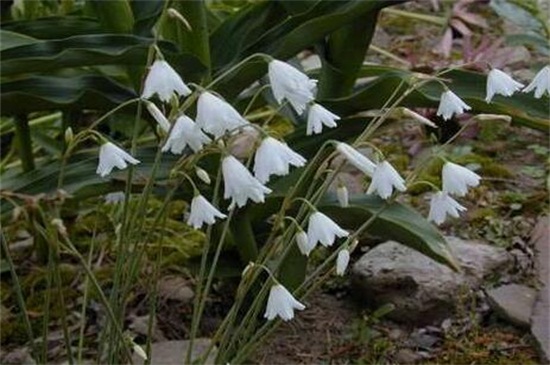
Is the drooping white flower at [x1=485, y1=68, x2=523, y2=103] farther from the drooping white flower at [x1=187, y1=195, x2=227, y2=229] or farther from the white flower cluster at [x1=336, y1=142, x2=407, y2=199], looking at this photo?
the drooping white flower at [x1=187, y1=195, x2=227, y2=229]

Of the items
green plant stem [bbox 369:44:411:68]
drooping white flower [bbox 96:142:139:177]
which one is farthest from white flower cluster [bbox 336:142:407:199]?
green plant stem [bbox 369:44:411:68]

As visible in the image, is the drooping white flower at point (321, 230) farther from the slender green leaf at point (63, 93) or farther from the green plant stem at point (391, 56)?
the green plant stem at point (391, 56)

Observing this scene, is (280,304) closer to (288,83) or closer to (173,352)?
(288,83)

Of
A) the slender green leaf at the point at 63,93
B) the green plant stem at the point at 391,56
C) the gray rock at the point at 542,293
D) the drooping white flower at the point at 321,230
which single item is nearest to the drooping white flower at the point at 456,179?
the drooping white flower at the point at 321,230

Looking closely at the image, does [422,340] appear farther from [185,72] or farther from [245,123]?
[245,123]

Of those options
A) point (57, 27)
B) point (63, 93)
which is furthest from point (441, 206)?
point (57, 27)
